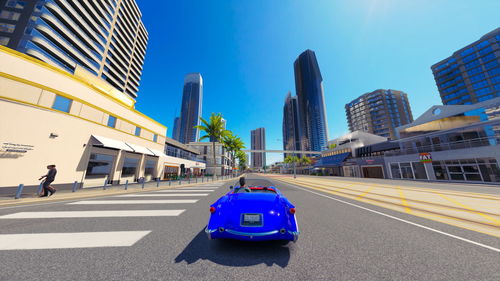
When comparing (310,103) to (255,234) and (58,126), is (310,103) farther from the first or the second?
(255,234)

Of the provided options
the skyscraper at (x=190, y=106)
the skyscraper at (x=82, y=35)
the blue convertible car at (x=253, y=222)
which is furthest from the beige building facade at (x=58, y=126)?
the skyscraper at (x=190, y=106)

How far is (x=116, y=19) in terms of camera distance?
43.1 metres

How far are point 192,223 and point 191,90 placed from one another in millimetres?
148417

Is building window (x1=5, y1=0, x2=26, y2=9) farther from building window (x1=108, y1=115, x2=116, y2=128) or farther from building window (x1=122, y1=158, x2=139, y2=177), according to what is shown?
building window (x1=122, y1=158, x2=139, y2=177)

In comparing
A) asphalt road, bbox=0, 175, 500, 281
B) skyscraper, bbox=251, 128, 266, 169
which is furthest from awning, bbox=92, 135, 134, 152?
skyscraper, bbox=251, 128, 266, 169

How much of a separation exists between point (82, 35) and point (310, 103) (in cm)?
11580

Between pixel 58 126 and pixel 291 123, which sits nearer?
pixel 58 126

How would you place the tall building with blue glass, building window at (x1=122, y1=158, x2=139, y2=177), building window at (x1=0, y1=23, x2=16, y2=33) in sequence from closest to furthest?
1. building window at (x1=122, y1=158, x2=139, y2=177)
2. building window at (x1=0, y1=23, x2=16, y2=33)
3. the tall building with blue glass

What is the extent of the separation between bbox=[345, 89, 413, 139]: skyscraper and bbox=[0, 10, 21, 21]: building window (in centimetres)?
10658

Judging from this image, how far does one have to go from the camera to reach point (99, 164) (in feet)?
43.0

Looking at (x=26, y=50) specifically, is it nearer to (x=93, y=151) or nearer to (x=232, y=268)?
(x=93, y=151)

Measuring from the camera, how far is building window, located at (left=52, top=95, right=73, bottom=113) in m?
10.6

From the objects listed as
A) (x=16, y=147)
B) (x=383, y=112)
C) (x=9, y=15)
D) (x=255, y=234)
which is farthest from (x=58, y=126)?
(x=383, y=112)

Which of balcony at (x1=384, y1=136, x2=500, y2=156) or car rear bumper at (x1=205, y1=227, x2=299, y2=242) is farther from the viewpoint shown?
balcony at (x1=384, y1=136, x2=500, y2=156)
